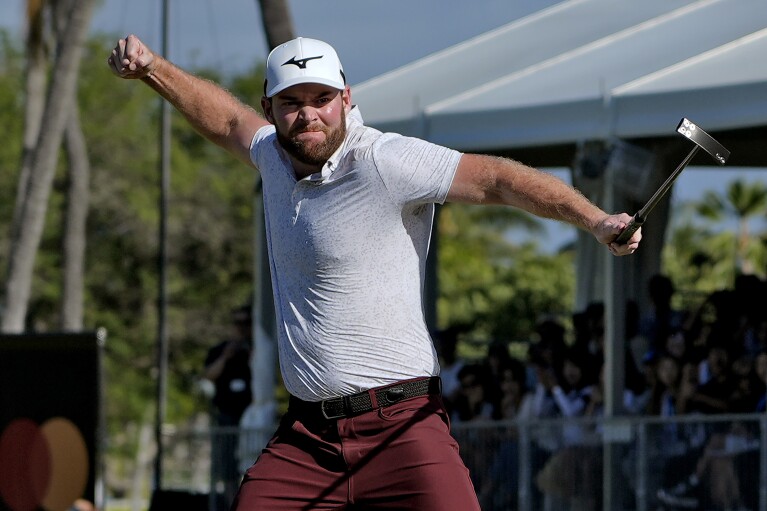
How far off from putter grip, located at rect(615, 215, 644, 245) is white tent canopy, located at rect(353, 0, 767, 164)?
516 centimetres

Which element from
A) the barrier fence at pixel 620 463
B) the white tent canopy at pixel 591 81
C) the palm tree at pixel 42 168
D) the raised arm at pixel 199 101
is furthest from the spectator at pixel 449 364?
the palm tree at pixel 42 168

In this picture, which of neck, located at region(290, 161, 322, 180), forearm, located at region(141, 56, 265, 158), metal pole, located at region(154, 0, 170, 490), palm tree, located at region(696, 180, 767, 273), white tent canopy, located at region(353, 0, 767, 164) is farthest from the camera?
palm tree, located at region(696, 180, 767, 273)

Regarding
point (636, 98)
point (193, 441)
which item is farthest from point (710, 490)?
point (193, 441)

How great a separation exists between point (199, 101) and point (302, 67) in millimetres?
691

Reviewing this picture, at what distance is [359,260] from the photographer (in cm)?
478

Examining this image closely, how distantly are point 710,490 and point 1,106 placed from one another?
35.3 m

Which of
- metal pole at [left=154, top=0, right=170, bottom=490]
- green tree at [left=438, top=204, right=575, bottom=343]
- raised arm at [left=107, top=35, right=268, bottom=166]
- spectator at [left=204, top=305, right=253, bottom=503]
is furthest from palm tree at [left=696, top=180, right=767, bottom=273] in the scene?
raised arm at [left=107, top=35, right=268, bottom=166]

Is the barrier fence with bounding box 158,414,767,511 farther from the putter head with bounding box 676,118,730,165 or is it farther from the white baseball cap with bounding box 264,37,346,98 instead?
the white baseball cap with bounding box 264,37,346,98

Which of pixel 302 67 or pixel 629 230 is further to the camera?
pixel 302 67

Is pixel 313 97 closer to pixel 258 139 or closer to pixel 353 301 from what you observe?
pixel 258 139

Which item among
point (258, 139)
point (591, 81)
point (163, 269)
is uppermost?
point (591, 81)

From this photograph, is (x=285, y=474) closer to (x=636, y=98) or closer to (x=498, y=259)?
(x=636, y=98)

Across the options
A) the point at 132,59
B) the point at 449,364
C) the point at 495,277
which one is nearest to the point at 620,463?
the point at 449,364

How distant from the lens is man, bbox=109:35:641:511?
15.6ft
